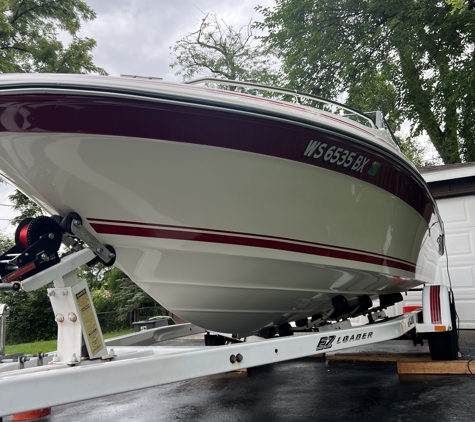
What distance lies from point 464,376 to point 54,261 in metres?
3.27

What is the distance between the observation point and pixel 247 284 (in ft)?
8.41

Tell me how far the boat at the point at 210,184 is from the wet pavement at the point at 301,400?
26.0 inches

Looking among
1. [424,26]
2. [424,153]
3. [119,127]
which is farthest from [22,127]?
[424,153]

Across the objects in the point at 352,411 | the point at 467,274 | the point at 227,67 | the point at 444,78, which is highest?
the point at 227,67

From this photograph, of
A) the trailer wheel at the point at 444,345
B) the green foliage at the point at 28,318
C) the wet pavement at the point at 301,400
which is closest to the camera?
the wet pavement at the point at 301,400

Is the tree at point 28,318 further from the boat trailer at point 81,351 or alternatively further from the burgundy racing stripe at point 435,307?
the burgundy racing stripe at point 435,307

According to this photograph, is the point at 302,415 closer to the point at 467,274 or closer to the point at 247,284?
the point at 247,284

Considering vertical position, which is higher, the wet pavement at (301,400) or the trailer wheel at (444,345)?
the trailer wheel at (444,345)

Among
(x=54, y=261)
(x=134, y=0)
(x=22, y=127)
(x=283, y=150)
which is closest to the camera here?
(x=22, y=127)

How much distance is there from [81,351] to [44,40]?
1317 cm

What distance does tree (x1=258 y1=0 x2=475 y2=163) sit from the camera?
12.2m

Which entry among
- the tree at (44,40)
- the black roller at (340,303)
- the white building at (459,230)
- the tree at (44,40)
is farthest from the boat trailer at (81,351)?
the tree at (44,40)

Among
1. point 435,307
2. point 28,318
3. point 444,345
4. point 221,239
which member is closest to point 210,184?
point 221,239

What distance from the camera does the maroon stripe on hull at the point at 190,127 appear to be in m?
1.88
